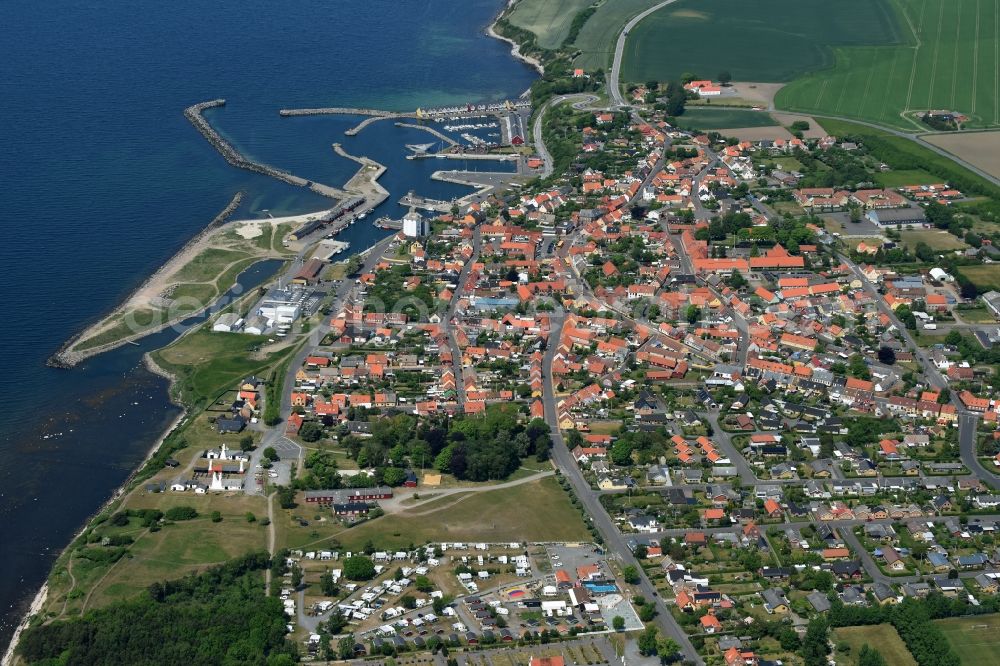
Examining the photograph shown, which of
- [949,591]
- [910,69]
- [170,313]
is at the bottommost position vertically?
[949,591]

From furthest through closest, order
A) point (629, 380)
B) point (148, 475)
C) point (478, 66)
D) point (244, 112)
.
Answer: point (478, 66), point (244, 112), point (629, 380), point (148, 475)

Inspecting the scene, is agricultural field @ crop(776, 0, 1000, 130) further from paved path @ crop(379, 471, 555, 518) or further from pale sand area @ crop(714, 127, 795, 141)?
paved path @ crop(379, 471, 555, 518)

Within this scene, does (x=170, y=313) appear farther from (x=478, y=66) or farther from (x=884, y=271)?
(x=478, y=66)

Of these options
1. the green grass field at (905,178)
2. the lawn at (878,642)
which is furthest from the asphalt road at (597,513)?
the green grass field at (905,178)

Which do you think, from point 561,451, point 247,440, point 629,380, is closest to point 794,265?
point 629,380

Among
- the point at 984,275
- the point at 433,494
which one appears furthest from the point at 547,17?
the point at 433,494

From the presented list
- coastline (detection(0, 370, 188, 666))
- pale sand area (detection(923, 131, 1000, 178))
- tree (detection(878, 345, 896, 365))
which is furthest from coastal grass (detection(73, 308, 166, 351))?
pale sand area (detection(923, 131, 1000, 178))
